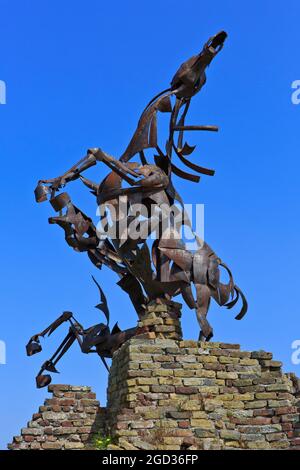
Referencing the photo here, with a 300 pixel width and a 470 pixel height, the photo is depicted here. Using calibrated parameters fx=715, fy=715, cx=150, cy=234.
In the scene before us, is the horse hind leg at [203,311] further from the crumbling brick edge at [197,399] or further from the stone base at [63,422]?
the stone base at [63,422]

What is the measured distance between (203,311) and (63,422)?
2927 millimetres

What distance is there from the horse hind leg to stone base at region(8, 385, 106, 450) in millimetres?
2224

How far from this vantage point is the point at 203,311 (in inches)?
450

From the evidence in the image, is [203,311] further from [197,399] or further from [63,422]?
[63,422]

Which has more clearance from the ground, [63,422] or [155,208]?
[155,208]

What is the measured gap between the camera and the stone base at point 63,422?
1143cm

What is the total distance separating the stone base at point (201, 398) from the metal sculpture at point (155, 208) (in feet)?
3.03

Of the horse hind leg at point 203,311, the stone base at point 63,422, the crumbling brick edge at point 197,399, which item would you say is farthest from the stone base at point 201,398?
the stone base at point 63,422

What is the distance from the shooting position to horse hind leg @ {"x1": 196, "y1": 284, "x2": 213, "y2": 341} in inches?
442

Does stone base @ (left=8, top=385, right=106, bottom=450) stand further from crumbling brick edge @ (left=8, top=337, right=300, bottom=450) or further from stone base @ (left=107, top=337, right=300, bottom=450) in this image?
stone base @ (left=107, top=337, right=300, bottom=450)

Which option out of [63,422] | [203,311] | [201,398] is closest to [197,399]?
[201,398]

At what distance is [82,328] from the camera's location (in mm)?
14125

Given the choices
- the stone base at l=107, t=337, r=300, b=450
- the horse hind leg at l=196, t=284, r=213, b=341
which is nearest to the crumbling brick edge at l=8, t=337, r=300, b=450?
the stone base at l=107, t=337, r=300, b=450

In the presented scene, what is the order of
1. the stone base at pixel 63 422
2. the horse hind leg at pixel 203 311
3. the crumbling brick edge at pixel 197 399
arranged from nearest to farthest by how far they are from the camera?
the crumbling brick edge at pixel 197 399
the horse hind leg at pixel 203 311
the stone base at pixel 63 422
